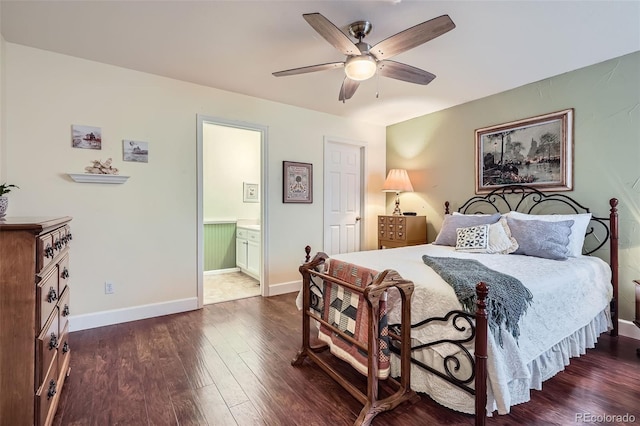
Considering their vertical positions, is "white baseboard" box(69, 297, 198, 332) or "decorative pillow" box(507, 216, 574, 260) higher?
"decorative pillow" box(507, 216, 574, 260)

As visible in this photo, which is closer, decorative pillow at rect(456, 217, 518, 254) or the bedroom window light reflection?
decorative pillow at rect(456, 217, 518, 254)

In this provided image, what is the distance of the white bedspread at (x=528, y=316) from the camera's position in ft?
5.01

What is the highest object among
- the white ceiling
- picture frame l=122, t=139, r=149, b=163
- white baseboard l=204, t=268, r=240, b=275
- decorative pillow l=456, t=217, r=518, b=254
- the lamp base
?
the white ceiling

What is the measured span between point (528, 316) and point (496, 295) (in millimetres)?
321

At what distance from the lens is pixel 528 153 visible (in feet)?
10.8

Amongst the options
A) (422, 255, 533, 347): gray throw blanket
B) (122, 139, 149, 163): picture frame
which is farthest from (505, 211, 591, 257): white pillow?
(122, 139, 149, 163): picture frame

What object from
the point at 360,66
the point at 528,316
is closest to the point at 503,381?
the point at 528,316

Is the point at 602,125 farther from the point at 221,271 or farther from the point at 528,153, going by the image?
the point at 221,271

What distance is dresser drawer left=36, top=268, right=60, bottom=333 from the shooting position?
1296 millimetres

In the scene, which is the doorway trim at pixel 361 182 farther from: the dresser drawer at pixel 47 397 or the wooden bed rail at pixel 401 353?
the dresser drawer at pixel 47 397

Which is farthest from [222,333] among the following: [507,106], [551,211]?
[507,106]

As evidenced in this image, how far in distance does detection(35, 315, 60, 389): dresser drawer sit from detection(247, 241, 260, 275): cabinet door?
2.79 meters

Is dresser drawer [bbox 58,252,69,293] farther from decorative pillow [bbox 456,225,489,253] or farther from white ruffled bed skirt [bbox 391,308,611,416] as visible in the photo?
decorative pillow [bbox 456,225,489,253]

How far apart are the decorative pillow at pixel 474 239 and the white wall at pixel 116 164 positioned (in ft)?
7.67
